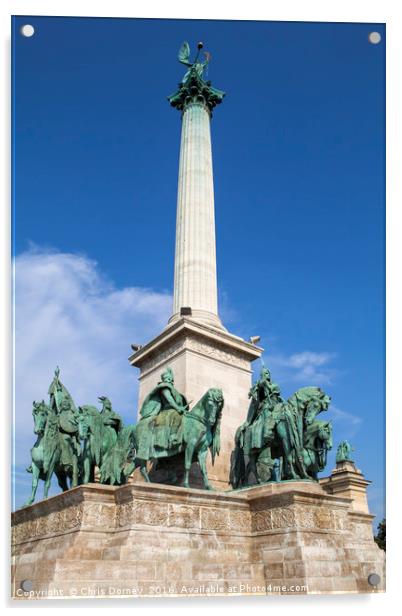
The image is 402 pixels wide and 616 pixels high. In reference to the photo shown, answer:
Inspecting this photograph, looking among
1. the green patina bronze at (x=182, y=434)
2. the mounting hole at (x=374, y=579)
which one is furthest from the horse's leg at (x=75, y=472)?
the mounting hole at (x=374, y=579)

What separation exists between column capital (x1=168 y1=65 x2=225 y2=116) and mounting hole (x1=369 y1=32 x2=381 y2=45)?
11.9m

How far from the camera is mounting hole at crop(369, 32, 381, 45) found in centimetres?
997

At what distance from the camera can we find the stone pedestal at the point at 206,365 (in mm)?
14969

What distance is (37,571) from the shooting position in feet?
30.7

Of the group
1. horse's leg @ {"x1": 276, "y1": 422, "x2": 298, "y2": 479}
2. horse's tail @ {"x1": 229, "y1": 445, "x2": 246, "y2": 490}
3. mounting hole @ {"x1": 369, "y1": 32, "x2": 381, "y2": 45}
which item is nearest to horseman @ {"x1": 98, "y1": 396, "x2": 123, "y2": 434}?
horse's tail @ {"x1": 229, "y1": 445, "x2": 246, "y2": 490}

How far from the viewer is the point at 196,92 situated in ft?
69.7

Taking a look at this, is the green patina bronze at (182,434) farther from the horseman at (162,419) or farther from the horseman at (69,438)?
the horseman at (69,438)

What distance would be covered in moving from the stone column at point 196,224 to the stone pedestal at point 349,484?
986 centimetres

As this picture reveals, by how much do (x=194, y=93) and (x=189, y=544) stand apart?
626 inches

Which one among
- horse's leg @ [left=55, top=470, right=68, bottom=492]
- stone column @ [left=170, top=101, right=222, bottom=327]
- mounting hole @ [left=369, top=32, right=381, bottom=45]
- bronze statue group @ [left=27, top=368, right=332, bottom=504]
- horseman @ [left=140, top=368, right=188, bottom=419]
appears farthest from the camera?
stone column @ [left=170, top=101, right=222, bottom=327]

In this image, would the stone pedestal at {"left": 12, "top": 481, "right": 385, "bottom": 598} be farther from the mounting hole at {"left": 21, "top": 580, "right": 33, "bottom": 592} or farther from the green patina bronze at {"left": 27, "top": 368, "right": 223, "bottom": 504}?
the green patina bronze at {"left": 27, "top": 368, "right": 223, "bottom": 504}

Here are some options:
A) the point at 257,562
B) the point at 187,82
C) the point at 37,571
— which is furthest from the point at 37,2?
the point at 187,82

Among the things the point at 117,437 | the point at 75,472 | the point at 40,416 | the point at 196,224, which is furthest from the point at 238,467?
the point at 196,224
